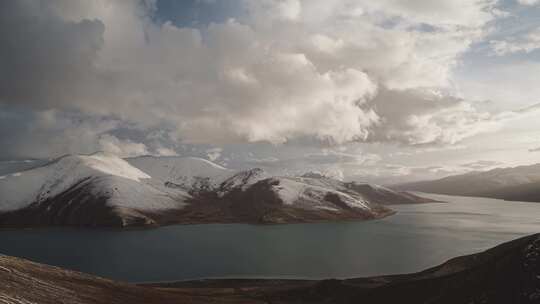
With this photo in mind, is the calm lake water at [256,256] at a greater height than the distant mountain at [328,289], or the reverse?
the distant mountain at [328,289]

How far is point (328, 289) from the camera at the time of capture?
8550 cm

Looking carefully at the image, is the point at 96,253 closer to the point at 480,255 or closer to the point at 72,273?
the point at 72,273

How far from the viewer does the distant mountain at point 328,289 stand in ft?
160

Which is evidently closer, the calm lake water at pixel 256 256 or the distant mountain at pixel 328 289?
the distant mountain at pixel 328 289

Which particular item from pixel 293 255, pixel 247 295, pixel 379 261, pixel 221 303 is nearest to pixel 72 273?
pixel 221 303

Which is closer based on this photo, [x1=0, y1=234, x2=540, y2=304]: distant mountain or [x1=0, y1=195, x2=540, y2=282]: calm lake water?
[x1=0, y1=234, x2=540, y2=304]: distant mountain

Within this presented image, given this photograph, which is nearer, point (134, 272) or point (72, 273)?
point (72, 273)

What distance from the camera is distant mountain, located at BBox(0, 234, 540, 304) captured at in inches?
1923

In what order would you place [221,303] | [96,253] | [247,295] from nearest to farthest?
[221,303], [247,295], [96,253]

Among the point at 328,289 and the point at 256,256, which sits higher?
the point at 328,289

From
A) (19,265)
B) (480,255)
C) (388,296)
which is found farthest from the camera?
(480,255)

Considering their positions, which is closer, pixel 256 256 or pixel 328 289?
pixel 328 289

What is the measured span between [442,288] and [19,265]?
2988 inches

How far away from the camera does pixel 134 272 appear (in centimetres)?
12681
